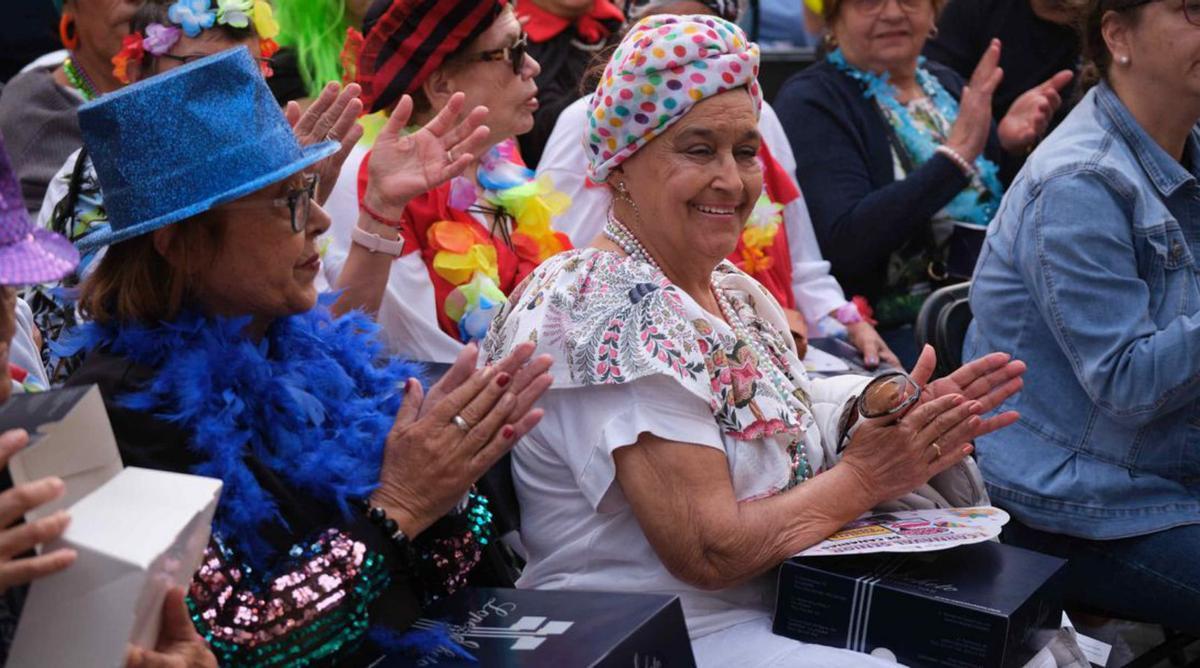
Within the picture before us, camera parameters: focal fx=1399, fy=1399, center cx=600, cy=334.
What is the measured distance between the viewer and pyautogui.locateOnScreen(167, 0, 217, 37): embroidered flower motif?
3.51m

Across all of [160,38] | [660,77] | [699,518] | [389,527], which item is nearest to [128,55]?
[160,38]

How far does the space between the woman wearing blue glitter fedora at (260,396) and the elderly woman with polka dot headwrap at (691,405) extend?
287 millimetres

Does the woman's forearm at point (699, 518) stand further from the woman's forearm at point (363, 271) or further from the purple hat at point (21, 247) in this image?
the purple hat at point (21, 247)

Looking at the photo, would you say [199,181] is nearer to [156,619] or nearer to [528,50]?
[156,619]

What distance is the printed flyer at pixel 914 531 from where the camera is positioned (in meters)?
2.49

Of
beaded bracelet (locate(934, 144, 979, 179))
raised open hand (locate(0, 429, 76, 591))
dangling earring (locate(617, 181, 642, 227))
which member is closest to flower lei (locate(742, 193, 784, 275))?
beaded bracelet (locate(934, 144, 979, 179))

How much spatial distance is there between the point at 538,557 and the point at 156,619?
108cm

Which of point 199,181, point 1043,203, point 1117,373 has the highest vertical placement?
point 199,181

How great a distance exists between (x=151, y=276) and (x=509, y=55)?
164 cm

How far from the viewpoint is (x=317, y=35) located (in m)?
4.27

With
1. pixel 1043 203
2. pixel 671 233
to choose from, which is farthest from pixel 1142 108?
pixel 671 233

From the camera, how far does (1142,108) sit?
328 cm

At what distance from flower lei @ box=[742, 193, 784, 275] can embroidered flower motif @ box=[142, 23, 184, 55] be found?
1747 mm

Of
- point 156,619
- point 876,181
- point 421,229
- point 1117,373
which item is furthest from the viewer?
point 876,181
